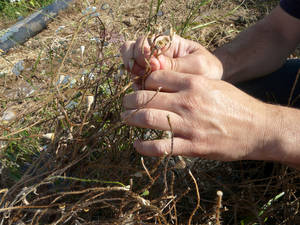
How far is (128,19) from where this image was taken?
7.34ft

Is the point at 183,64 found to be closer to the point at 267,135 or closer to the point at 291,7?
the point at 267,135

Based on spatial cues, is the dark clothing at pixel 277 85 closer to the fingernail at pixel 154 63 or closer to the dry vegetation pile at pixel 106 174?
the dry vegetation pile at pixel 106 174

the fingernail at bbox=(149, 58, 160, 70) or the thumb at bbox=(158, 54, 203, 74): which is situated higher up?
the fingernail at bbox=(149, 58, 160, 70)

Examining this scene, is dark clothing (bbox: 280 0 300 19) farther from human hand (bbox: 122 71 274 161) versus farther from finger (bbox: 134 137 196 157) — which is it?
finger (bbox: 134 137 196 157)

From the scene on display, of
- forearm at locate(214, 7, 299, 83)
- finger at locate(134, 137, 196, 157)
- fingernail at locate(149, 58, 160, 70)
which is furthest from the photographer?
forearm at locate(214, 7, 299, 83)

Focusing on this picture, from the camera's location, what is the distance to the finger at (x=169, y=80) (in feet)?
2.32

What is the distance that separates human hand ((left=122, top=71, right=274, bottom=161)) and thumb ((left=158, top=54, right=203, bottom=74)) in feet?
0.34

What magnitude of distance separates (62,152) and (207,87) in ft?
1.48

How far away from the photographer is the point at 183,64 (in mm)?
868

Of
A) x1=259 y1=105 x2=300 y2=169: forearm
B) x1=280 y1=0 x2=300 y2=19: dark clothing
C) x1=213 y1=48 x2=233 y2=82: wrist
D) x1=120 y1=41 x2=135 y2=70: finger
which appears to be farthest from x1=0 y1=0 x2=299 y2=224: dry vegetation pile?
x1=280 y1=0 x2=300 y2=19: dark clothing

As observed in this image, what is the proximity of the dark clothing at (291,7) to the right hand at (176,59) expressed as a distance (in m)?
0.36

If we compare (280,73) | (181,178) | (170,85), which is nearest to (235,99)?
(170,85)

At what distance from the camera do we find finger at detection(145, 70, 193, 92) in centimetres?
71

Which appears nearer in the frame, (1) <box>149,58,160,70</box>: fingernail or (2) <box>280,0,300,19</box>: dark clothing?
(1) <box>149,58,160,70</box>: fingernail
